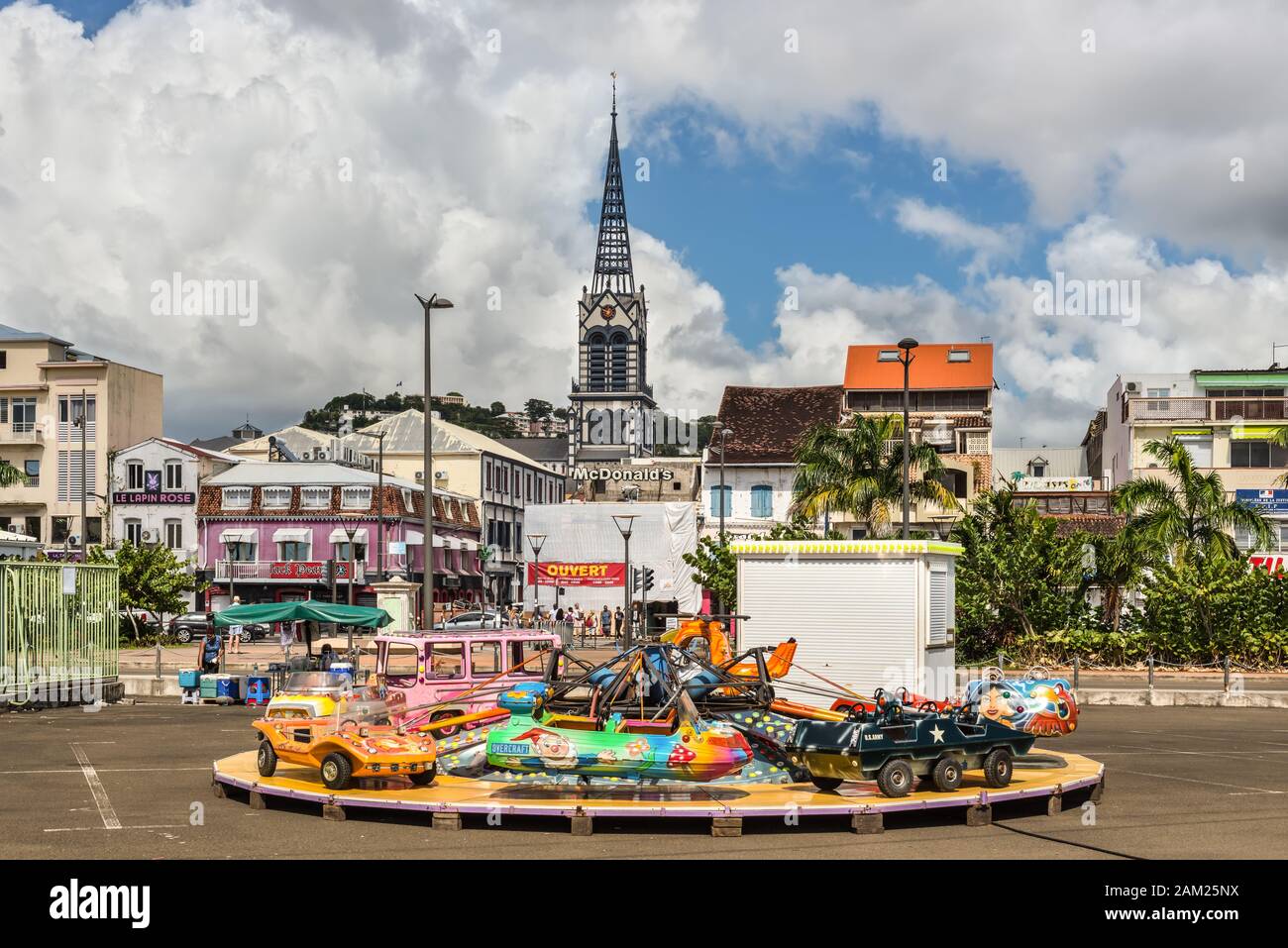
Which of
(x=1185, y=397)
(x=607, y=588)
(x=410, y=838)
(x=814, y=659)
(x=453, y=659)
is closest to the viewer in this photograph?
(x=410, y=838)

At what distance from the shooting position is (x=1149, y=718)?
2716 cm

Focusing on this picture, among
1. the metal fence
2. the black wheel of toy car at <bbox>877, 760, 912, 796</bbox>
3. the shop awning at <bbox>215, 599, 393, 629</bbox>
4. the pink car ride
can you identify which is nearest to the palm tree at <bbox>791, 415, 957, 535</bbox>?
the shop awning at <bbox>215, 599, 393, 629</bbox>

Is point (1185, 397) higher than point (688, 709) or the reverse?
higher

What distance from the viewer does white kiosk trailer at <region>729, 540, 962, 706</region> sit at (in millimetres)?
23734

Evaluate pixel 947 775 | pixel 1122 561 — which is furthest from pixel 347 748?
pixel 1122 561

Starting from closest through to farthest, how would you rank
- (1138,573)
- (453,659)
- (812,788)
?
(812,788)
(453,659)
(1138,573)

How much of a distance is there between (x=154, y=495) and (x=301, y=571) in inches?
366

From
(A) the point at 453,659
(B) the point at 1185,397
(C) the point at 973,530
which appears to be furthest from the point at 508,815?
(B) the point at 1185,397

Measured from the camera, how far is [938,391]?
68.7 metres

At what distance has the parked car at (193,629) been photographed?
5484cm

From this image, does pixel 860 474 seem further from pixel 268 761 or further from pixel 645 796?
pixel 268 761

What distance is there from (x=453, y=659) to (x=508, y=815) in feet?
22.6

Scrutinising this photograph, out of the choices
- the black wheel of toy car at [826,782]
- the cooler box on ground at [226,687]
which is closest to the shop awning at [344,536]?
the cooler box on ground at [226,687]

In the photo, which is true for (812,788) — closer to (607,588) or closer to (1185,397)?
(1185,397)
